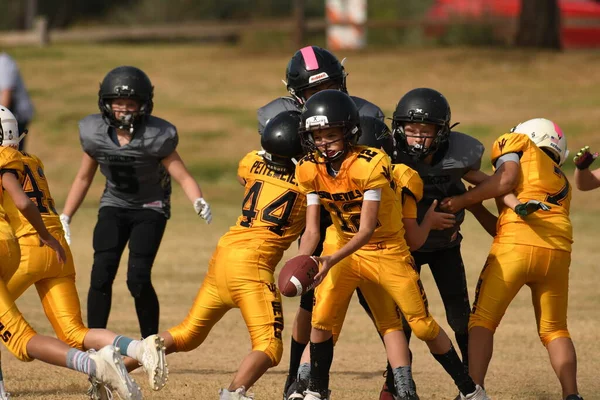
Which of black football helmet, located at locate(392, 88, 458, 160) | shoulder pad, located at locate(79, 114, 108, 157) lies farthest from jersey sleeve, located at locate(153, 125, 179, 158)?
black football helmet, located at locate(392, 88, 458, 160)

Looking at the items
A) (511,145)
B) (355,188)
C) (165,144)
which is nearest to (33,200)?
(165,144)

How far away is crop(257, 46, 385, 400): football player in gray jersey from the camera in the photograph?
6703 millimetres

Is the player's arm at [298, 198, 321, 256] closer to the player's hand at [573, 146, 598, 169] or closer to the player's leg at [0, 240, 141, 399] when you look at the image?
the player's leg at [0, 240, 141, 399]

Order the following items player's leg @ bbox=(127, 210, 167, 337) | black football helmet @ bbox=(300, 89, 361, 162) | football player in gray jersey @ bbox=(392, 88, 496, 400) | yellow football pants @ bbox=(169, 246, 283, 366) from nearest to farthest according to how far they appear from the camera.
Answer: black football helmet @ bbox=(300, 89, 361, 162) < yellow football pants @ bbox=(169, 246, 283, 366) < football player in gray jersey @ bbox=(392, 88, 496, 400) < player's leg @ bbox=(127, 210, 167, 337)

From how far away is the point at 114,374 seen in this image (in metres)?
5.55

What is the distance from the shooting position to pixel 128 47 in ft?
100.0

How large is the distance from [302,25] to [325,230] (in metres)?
19.9

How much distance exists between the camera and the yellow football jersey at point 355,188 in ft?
19.1

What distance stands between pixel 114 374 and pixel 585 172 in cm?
316

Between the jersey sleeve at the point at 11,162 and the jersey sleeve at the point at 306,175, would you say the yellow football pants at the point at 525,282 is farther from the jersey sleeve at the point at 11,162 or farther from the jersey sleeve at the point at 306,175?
the jersey sleeve at the point at 11,162

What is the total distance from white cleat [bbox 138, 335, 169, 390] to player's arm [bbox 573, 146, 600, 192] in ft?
9.10

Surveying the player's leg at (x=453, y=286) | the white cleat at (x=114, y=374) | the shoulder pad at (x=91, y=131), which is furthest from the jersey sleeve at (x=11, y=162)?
the player's leg at (x=453, y=286)

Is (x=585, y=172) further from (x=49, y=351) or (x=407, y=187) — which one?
(x=49, y=351)

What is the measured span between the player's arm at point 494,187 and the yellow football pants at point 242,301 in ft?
3.86
